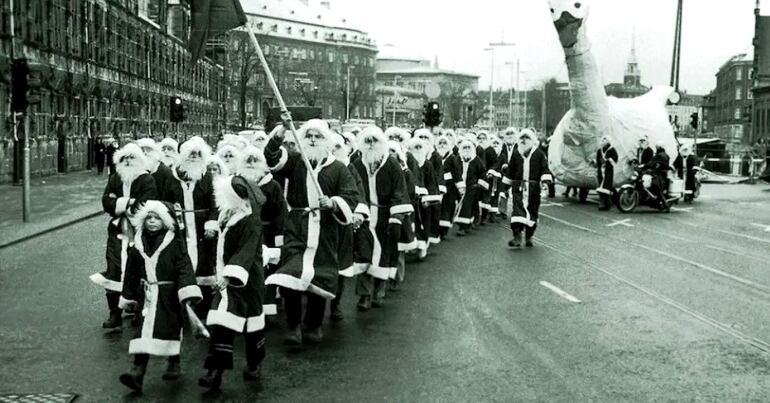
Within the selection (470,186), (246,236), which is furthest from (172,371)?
(470,186)

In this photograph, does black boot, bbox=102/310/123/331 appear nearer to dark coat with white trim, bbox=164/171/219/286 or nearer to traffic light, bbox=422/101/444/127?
dark coat with white trim, bbox=164/171/219/286

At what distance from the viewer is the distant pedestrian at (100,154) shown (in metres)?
42.5

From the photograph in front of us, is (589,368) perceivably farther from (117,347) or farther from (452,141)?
(452,141)

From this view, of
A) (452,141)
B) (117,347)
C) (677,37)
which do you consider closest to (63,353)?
(117,347)

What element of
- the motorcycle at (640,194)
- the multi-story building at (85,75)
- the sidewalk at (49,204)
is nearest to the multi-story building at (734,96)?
the multi-story building at (85,75)

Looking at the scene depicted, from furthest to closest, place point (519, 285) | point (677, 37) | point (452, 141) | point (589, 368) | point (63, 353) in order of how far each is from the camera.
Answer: point (677, 37)
point (452, 141)
point (519, 285)
point (63, 353)
point (589, 368)

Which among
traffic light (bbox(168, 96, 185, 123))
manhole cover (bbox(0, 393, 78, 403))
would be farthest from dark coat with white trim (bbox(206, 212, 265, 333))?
traffic light (bbox(168, 96, 185, 123))

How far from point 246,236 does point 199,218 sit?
2.04m

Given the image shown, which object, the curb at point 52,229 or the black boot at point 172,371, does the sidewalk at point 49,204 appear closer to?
the curb at point 52,229

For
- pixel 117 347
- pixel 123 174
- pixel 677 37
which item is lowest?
pixel 117 347

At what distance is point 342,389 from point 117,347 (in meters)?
2.54

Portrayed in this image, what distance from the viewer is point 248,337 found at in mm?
7488

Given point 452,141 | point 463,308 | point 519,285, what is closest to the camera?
point 463,308

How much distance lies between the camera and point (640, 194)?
2583 centimetres
